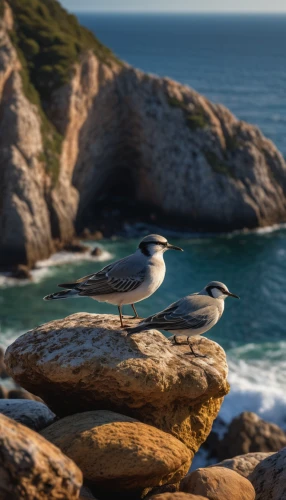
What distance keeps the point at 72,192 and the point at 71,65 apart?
13437 millimetres

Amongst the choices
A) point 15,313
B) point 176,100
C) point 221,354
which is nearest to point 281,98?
point 176,100

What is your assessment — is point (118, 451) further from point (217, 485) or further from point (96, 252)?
point (96, 252)

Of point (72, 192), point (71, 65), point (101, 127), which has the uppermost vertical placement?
point (71, 65)

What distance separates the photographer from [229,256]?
7188cm

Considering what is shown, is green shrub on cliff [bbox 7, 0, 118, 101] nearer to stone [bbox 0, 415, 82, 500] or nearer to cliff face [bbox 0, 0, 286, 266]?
cliff face [bbox 0, 0, 286, 266]

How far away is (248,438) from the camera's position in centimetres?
3591

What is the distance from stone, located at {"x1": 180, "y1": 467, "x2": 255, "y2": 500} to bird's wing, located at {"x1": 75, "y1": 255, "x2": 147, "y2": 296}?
13.7 ft

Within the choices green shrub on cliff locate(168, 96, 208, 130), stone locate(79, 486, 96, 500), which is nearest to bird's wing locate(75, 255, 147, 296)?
stone locate(79, 486, 96, 500)

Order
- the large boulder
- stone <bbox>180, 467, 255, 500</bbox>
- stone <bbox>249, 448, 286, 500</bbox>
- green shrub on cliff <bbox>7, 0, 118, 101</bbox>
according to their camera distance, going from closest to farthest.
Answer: stone <bbox>180, 467, 255, 500</bbox> < stone <bbox>249, 448, 286, 500</bbox> < the large boulder < green shrub on cliff <bbox>7, 0, 118, 101</bbox>

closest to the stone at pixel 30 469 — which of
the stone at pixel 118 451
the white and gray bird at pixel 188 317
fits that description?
the stone at pixel 118 451

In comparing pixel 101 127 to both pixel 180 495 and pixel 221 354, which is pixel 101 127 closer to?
pixel 221 354

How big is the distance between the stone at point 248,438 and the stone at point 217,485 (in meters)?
21.0

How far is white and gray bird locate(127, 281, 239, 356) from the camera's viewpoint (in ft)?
52.7

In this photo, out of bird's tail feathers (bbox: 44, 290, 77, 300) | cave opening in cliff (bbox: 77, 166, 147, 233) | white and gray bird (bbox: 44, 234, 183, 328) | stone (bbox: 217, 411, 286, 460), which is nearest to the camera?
bird's tail feathers (bbox: 44, 290, 77, 300)
